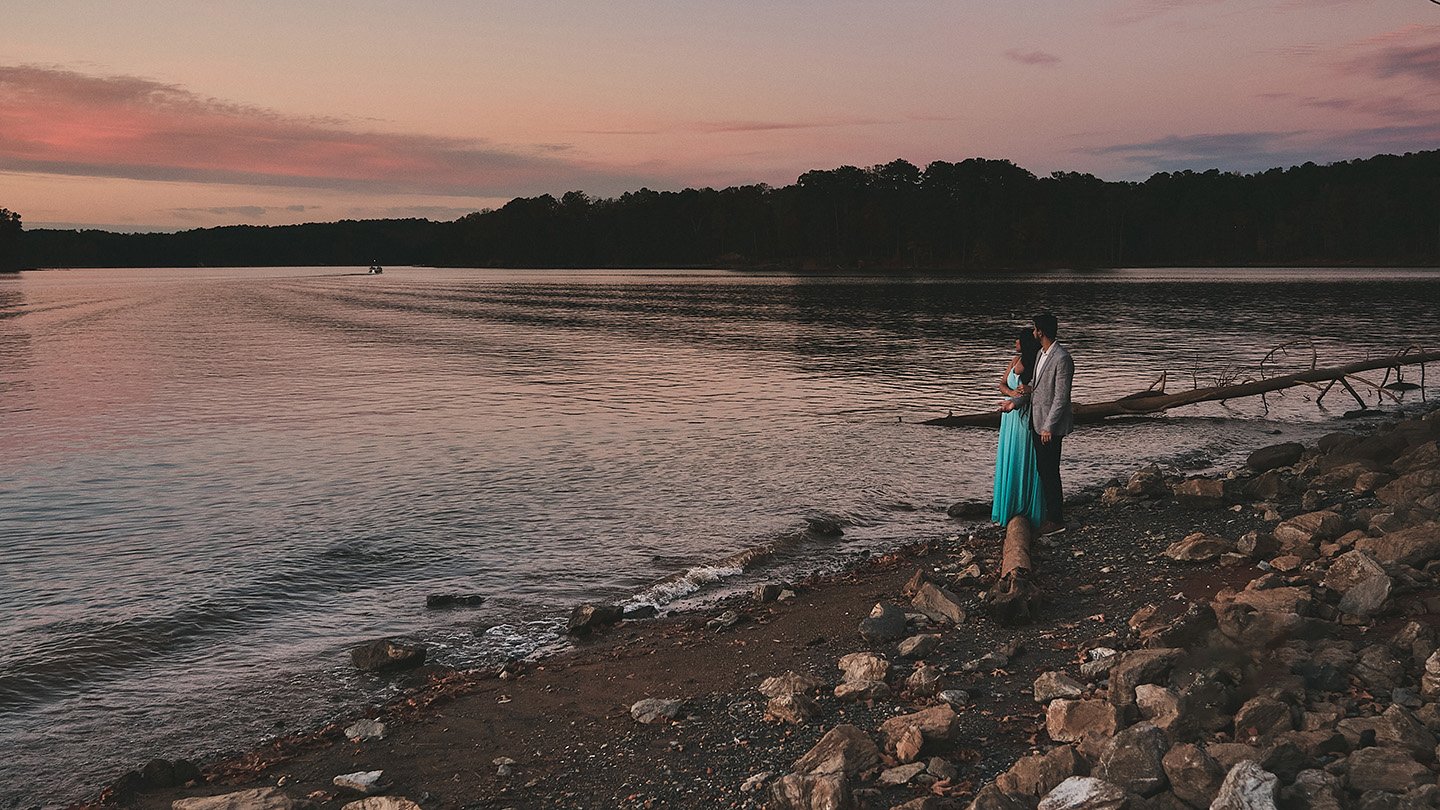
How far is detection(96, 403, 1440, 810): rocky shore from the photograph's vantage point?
593 centimetres

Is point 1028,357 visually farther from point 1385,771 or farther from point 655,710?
point 1385,771

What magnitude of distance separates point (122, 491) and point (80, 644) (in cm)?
840

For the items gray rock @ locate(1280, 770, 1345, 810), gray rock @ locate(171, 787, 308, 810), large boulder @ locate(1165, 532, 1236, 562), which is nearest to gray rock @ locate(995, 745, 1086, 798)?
gray rock @ locate(1280, 770, 1345, 810)

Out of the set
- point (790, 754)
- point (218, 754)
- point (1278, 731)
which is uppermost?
point (1278, 731)

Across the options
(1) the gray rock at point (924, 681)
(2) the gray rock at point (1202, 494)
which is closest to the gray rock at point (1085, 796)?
(1) the gray rock at point (924, 681)

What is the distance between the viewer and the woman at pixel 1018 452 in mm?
12945

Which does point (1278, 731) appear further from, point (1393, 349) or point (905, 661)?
point (1393, 349)

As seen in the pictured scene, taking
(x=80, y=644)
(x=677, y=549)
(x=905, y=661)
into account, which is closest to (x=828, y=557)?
(x=677, y=549)

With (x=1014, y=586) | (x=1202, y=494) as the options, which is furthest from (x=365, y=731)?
(x=1202, y=494)

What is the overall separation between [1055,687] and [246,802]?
5731 mm

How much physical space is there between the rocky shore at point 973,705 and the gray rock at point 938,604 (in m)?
0.03

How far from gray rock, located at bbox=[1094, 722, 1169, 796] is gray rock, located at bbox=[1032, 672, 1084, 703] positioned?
1.22 metres

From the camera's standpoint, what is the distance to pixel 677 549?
1468 centimetres

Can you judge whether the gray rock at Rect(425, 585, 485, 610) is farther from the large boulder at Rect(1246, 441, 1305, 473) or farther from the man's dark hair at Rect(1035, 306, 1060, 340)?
the large boulder at Rect(1246, 441, 1305, 473)
